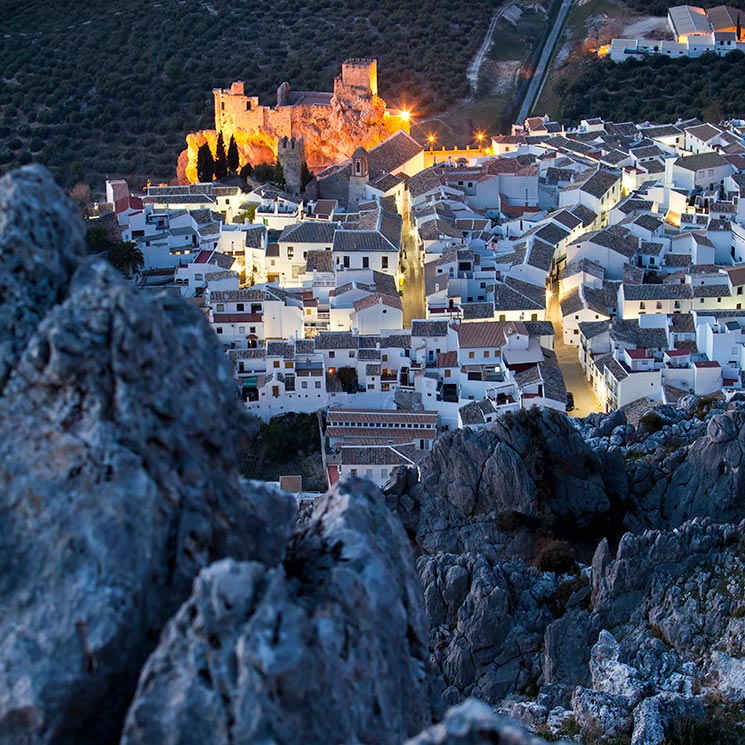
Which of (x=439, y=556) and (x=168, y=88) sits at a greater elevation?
(x=168, y=88)

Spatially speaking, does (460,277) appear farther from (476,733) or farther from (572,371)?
(476,733)

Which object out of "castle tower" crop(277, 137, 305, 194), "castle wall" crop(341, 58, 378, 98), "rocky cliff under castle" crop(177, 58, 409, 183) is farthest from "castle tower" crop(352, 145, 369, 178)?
"castle wall" crop(341, 58, 378, 98)

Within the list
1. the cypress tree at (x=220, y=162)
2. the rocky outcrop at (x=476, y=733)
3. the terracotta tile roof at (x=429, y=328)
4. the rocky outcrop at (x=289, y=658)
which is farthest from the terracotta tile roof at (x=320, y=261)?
the rocky outcrop at (x=476, y=733)

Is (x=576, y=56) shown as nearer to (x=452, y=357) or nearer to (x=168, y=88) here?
(x=168, y=88)

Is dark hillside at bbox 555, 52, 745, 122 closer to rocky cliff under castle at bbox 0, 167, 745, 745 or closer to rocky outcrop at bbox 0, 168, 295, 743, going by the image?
rocky cliff under castle at bbox 0, 167, 745, 745

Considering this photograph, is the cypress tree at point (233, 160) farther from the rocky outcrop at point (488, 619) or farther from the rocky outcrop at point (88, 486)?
the rocky outcrop at point (88, 486)

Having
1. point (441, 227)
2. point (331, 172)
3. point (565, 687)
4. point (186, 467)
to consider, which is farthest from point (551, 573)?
point (331, 172)

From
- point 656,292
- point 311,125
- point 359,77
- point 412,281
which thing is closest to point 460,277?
point 412,281
